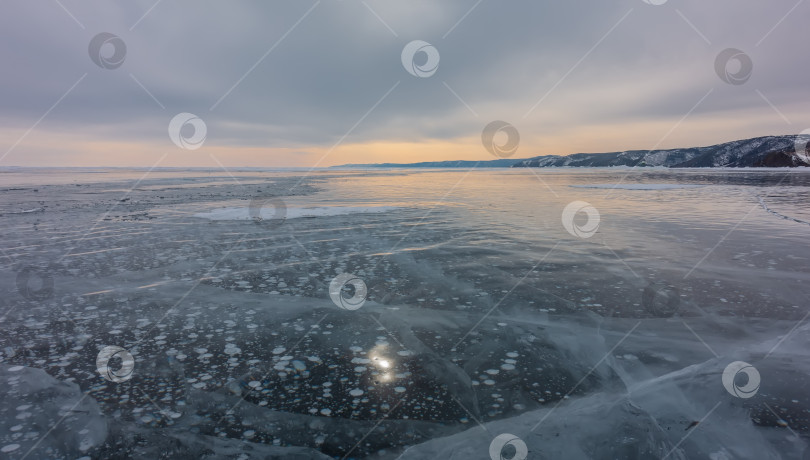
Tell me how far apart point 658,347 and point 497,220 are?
11.7 metres

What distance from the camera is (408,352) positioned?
5.11 metres

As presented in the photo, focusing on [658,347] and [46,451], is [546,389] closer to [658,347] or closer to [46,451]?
[658,347]

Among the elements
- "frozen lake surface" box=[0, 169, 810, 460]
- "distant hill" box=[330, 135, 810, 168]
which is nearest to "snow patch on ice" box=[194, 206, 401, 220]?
"frozen lake surface" box=[0, 169, 810, 460]

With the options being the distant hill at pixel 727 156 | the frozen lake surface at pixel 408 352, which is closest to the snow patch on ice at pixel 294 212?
the frozen lake surface at pixel 408 352

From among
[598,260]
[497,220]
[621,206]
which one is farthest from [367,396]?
[621,206]

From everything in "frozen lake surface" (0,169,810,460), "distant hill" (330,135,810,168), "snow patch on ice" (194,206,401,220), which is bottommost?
"frozen lake surface" (0,169,810,460)

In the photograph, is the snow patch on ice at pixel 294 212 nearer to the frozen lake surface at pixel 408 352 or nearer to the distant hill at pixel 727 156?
the frozen lake surface at pixel 408 352

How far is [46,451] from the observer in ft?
10.9

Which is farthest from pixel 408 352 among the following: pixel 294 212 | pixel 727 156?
pixel 727 156

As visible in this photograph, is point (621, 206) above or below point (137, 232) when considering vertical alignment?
above

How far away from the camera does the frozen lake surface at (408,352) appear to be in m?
3.50

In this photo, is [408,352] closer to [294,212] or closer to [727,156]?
[294,212]

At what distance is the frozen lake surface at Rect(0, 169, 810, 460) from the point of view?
11.5ft

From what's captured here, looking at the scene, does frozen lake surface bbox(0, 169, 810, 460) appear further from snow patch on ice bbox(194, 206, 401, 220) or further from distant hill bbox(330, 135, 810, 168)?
distant hill bbox(330, 135, 810, 168)
